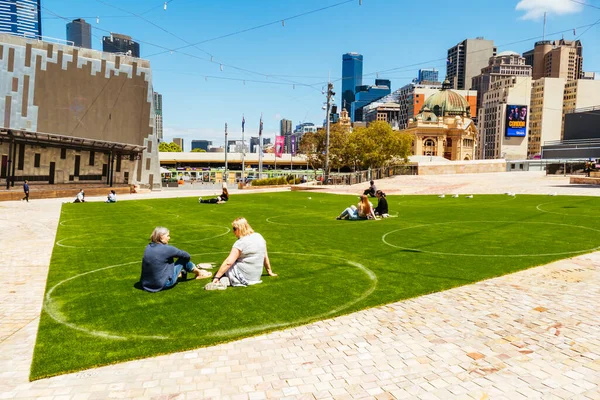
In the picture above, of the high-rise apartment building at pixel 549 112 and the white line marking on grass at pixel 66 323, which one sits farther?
the high-rise apartment building at pixel 549 112

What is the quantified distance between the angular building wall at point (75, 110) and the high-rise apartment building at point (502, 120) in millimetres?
159398

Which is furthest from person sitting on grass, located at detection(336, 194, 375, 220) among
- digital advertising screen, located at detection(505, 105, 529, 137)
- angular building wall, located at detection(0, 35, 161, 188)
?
digital advertising screen, located at detection(505, 105, 529, 137)

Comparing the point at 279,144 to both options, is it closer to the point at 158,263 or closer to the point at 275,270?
the point at 275,270

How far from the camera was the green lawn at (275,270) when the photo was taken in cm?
670

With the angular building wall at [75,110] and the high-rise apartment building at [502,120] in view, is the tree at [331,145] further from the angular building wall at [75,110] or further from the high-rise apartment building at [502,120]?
the high-rise apartment building at [502,120]

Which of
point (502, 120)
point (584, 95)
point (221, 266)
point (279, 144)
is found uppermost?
point (584, 95)

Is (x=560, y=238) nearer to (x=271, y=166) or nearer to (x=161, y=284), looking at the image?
(x=161, y=284)

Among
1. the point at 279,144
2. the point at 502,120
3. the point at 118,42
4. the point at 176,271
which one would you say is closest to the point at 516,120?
the point at 502,120

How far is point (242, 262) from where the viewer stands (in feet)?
30.0

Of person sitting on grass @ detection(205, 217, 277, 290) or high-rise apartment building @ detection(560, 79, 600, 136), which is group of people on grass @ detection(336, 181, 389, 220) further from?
high-rise apartment building @ detection(560, 79, 600, 136)

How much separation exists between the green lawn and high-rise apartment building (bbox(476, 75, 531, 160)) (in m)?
174

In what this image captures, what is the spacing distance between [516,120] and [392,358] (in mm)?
190892

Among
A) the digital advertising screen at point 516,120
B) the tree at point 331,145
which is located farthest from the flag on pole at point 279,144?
the digital advertising screen at point 516,120

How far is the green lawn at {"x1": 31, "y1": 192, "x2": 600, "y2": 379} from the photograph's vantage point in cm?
670
